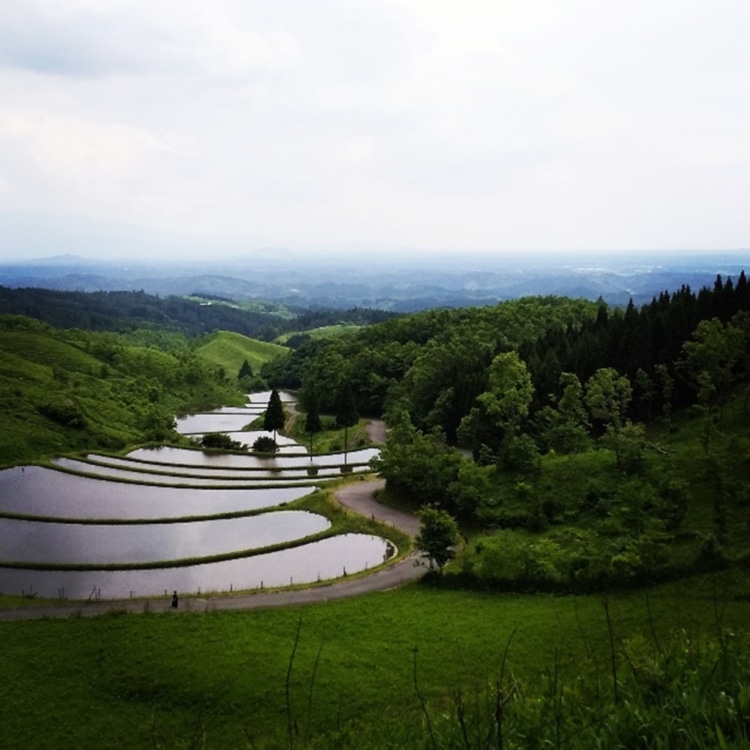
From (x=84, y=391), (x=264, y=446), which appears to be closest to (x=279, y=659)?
(x=264, y=446)

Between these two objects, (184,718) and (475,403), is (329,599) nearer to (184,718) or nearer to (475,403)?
(184,718)

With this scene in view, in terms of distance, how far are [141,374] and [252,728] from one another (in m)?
92.9

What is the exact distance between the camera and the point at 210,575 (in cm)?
3178

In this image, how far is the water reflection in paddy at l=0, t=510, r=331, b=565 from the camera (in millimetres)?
33844

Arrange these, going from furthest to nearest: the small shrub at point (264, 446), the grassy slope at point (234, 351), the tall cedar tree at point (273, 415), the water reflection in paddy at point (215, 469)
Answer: the grassy slope at point (234, 351)
the tall cedar tree at point (273, 415)
the small shrub at point (264, 446)
the water reflection in paddy at point (215, 469)

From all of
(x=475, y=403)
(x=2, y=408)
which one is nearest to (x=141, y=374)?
(x=2, y=408)

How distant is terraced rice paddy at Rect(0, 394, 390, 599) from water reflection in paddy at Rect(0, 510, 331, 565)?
58 millimetres

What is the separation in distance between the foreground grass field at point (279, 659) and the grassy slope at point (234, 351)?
129m

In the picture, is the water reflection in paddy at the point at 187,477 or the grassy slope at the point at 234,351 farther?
the grassy slope at the point at 234,351

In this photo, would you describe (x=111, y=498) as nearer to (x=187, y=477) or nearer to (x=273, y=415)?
(x=187, y=477)

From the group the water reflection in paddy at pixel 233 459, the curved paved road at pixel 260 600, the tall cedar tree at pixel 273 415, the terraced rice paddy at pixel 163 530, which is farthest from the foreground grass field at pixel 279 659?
the tall cedar tree at pixel 273 415

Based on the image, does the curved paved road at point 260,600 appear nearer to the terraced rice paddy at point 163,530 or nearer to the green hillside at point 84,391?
the terraced rice paddy at point 163,530

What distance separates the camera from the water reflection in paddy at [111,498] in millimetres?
40906

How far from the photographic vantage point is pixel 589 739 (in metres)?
5.90
